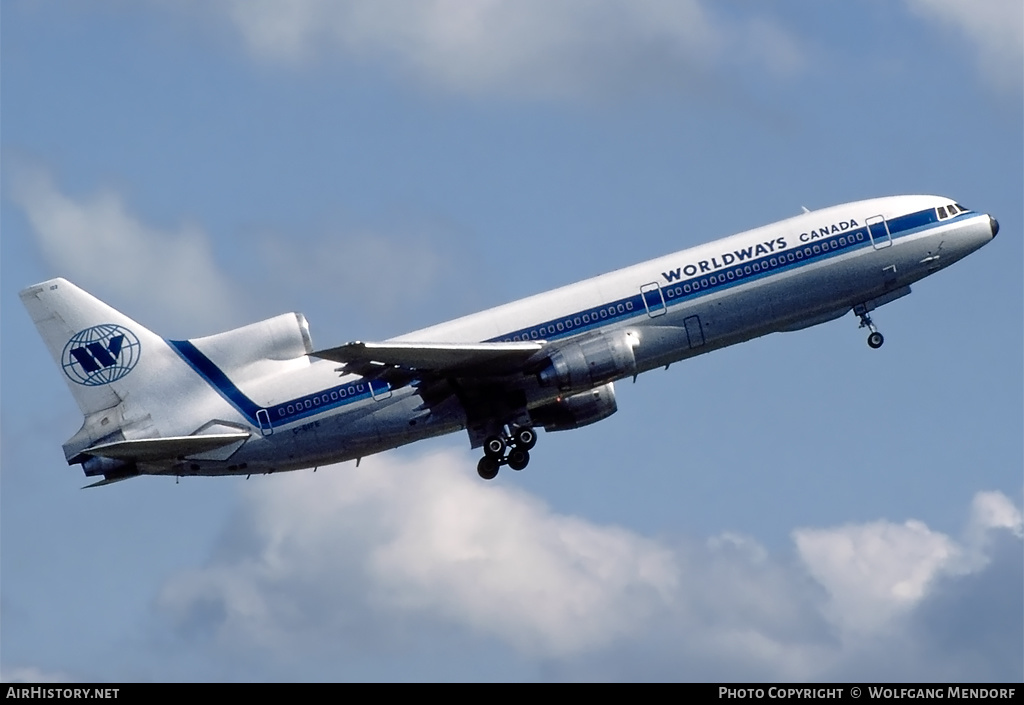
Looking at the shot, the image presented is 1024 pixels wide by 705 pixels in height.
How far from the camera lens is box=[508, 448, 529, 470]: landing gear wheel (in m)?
59.3

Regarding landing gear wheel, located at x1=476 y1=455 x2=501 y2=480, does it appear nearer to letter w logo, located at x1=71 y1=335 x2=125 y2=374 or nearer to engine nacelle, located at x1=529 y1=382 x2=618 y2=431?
engine nacelle, located at x1=529 y1=382 x2=618 y2=431

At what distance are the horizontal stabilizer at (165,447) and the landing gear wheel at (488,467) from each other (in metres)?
8.98

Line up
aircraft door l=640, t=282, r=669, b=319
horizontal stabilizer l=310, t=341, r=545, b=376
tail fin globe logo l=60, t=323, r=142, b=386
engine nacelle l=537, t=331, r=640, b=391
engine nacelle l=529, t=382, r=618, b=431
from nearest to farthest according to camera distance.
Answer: horizontal stabilizer l=310, t=341, r=545, b=376, engine nacelle l=537, t=331, r=640, b=391, aircraft door l=640, t=282, r=669, b=319, tail fin globe logo l=60, t=323, r=142, b=386, engine nacelle l=529, t=382, r=618, b=431

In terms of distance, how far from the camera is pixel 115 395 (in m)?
59.4

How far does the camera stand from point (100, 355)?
197 feet

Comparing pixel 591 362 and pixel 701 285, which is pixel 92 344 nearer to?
pixel 591 362

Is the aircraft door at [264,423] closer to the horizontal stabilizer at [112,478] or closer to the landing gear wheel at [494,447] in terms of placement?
the horizontal stabilizer at [112,478]

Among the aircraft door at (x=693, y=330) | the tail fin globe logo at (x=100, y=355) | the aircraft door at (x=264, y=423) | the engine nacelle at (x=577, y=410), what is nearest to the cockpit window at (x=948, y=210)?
the aircraft door at (x=693, y=330)

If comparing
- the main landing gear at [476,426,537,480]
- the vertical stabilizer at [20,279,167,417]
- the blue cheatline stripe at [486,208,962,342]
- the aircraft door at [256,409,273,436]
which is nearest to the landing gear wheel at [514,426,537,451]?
the main landing gear at [476,426,537,480]

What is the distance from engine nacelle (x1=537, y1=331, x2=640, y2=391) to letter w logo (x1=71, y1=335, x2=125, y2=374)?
17.2 metres

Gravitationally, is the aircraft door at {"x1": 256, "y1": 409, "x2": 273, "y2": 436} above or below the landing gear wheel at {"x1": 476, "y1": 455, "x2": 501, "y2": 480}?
above
